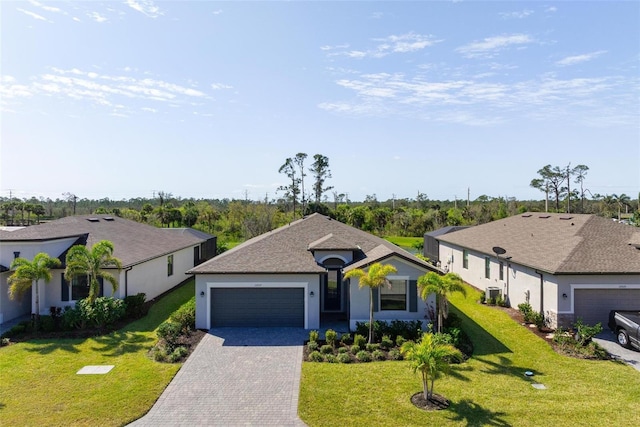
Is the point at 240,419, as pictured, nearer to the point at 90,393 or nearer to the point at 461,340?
the point at 90,393

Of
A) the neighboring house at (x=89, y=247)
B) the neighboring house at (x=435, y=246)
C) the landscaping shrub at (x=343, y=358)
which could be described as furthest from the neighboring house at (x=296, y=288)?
the neighboring house at (x=435, y=246)

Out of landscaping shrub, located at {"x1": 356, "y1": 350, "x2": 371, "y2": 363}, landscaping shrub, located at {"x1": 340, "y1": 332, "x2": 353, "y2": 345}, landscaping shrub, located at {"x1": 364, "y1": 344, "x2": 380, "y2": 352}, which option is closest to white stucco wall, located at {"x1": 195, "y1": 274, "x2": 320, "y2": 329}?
landscaping shrub, located at {"x1": 340, "y1": 332, "x2": 353, "y2": 345}

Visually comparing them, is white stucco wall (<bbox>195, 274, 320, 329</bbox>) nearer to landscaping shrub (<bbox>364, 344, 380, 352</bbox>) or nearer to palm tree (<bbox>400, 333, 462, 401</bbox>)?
landscaping shrub (<bbox>364, 344, 380, 352</bbox>)

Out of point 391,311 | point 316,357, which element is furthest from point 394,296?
point 316,357

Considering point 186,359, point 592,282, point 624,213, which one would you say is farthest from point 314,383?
point 624,213

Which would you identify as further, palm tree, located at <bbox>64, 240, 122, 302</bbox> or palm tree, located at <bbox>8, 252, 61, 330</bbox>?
palm tree, located at <bbox>64, 240, 122, 302</bbox>

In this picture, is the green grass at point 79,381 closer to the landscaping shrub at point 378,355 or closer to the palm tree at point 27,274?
the palm tree at point 27,274

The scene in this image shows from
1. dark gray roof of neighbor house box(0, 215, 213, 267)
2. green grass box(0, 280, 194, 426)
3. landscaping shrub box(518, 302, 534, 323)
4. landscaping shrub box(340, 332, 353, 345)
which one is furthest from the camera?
dark gray roof of neighbor house box(0, 215, 213, 267)
